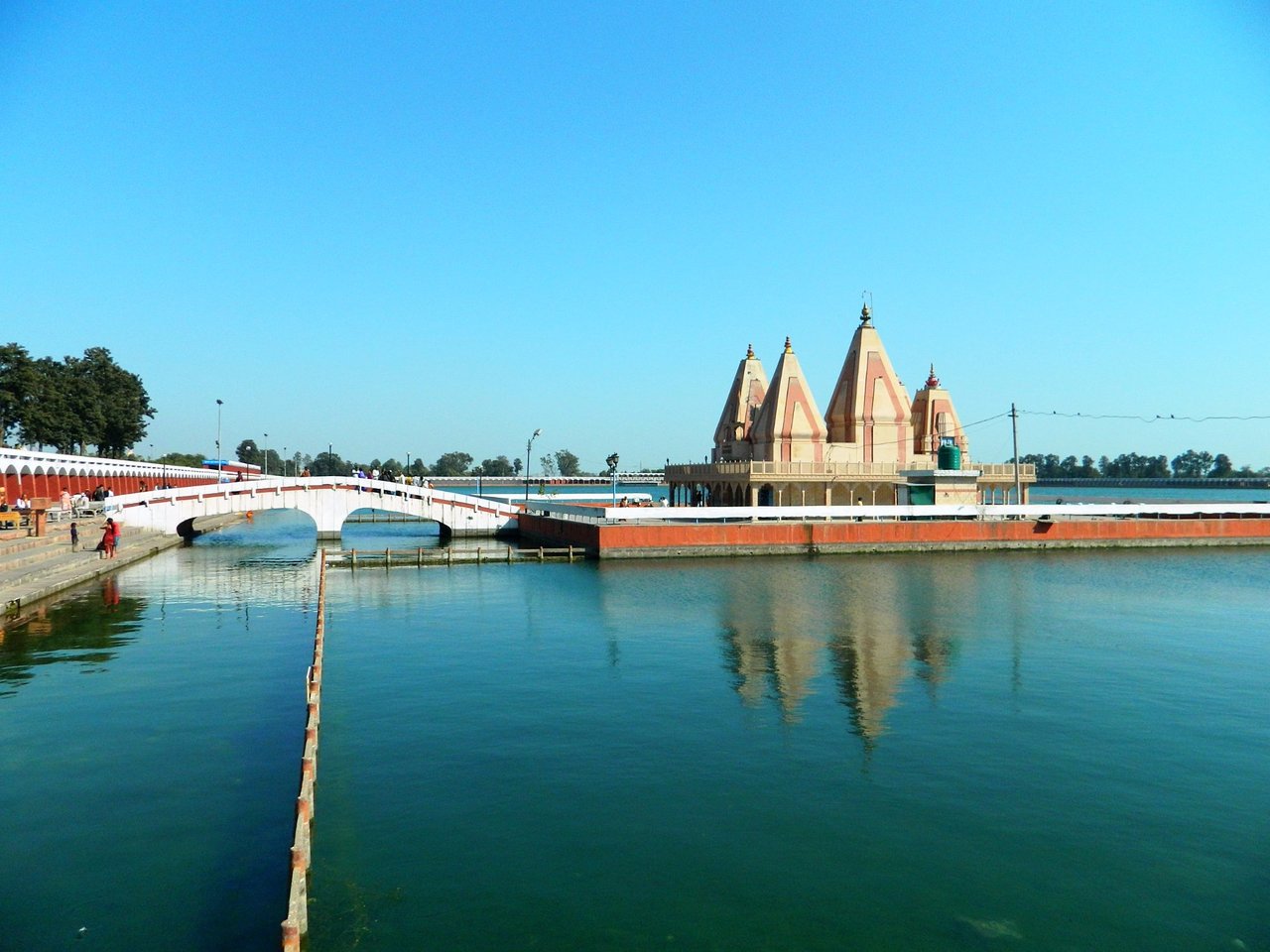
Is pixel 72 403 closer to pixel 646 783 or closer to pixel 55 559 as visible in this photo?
pixel 55 559

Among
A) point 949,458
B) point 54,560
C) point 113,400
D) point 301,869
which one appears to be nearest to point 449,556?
point 54,560

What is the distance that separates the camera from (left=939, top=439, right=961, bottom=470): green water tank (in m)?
51.9

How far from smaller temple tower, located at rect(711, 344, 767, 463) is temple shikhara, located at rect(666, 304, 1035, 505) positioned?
37cm

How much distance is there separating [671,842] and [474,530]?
142 feet

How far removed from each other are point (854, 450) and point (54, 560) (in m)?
38.8

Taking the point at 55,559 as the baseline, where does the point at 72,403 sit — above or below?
above

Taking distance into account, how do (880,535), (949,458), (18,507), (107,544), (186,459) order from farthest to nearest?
(186,459)
(949,458)
(880,535)
(18,507)
(107,544)

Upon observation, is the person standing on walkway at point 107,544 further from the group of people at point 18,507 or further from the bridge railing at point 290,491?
the bridge railing at point 290,491

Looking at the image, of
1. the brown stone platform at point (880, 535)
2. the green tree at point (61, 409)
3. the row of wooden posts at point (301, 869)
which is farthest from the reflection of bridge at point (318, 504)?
the row of wooden posts at point (301, 869)

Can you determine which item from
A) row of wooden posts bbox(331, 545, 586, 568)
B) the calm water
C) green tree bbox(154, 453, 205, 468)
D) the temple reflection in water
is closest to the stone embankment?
the calm water

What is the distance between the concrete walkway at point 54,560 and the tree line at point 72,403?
23.7 metres

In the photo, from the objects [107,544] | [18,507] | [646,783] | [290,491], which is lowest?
[646,783]

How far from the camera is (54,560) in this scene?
3403 cm

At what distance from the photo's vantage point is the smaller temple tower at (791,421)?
51.1 meters
